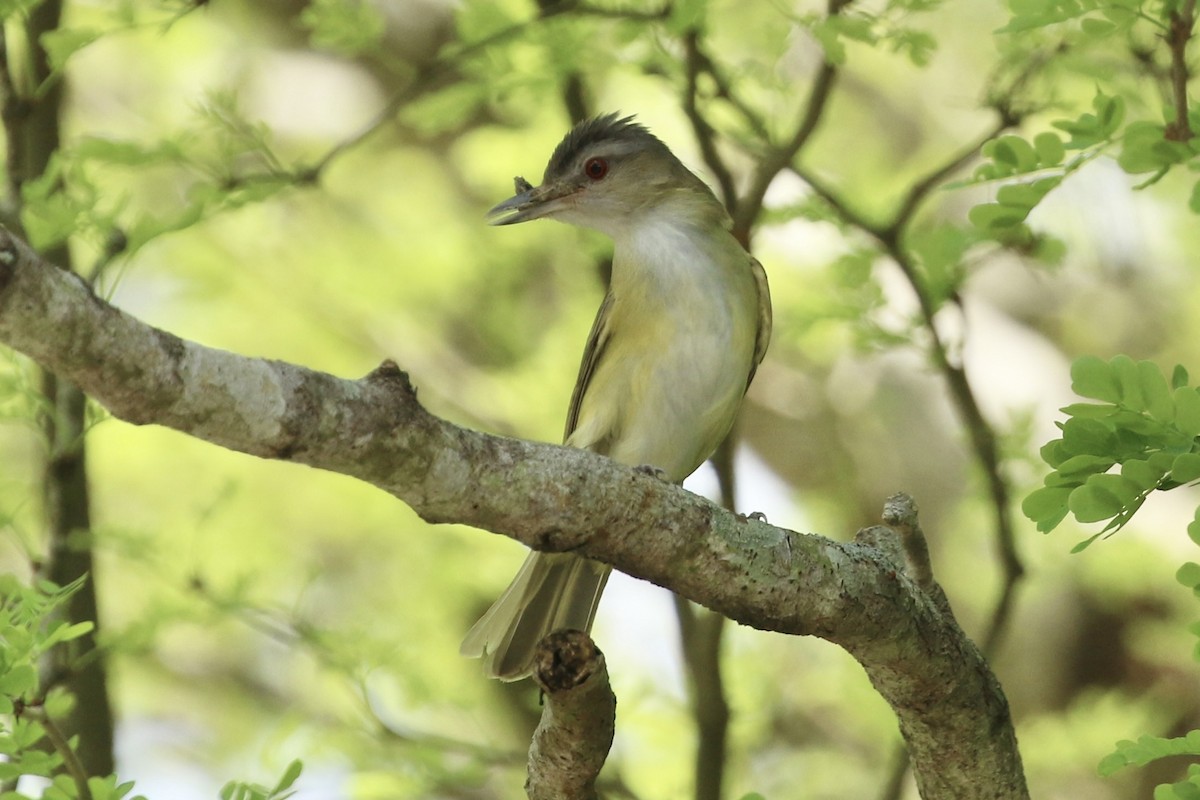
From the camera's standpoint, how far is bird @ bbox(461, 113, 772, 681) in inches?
190

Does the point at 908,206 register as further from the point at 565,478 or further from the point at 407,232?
the point at 407,232

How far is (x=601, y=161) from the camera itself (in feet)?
17.0

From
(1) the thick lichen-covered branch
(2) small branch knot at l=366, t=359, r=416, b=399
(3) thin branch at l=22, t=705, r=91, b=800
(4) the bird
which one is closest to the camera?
(1) the thick lichen-covered branch

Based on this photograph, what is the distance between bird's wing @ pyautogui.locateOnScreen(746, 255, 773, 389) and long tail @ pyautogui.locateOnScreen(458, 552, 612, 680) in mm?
920

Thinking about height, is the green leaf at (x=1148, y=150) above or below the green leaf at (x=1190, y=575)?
above

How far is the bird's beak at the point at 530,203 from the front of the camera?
16.6 ft

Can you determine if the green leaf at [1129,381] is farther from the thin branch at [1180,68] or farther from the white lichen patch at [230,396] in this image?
the white lichen patch at [230,396]

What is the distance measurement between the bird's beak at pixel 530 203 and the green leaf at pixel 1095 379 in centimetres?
307

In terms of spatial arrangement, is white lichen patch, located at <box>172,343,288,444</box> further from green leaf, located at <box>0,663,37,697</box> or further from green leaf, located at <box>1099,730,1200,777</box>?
green leaf, located at <box>1099,730,1200,777</box>

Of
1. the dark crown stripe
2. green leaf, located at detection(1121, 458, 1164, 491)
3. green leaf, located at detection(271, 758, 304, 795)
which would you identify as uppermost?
the dark crown stripe

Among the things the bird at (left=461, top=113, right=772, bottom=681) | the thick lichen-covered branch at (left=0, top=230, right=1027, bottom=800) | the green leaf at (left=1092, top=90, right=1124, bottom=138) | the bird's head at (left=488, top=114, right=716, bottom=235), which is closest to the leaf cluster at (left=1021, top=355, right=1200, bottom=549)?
the green leaf at (left=1092, top=90, right=1124, bottom=138)

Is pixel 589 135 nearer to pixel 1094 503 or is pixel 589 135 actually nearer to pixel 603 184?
pixel 603 184

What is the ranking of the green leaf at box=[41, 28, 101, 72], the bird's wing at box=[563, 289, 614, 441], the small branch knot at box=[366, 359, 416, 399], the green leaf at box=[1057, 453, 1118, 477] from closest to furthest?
the green leaf at box=[1057, 453, 1118, 477] → the small branch knot at box=[366, 359, 416, 399] → the green leaf at box=[41, 28, 101, 72] → the bird's wing at box=[563, 289, 614, 441]

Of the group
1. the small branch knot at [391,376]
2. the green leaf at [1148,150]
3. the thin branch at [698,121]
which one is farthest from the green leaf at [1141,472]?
the thin branch at [698,121]
